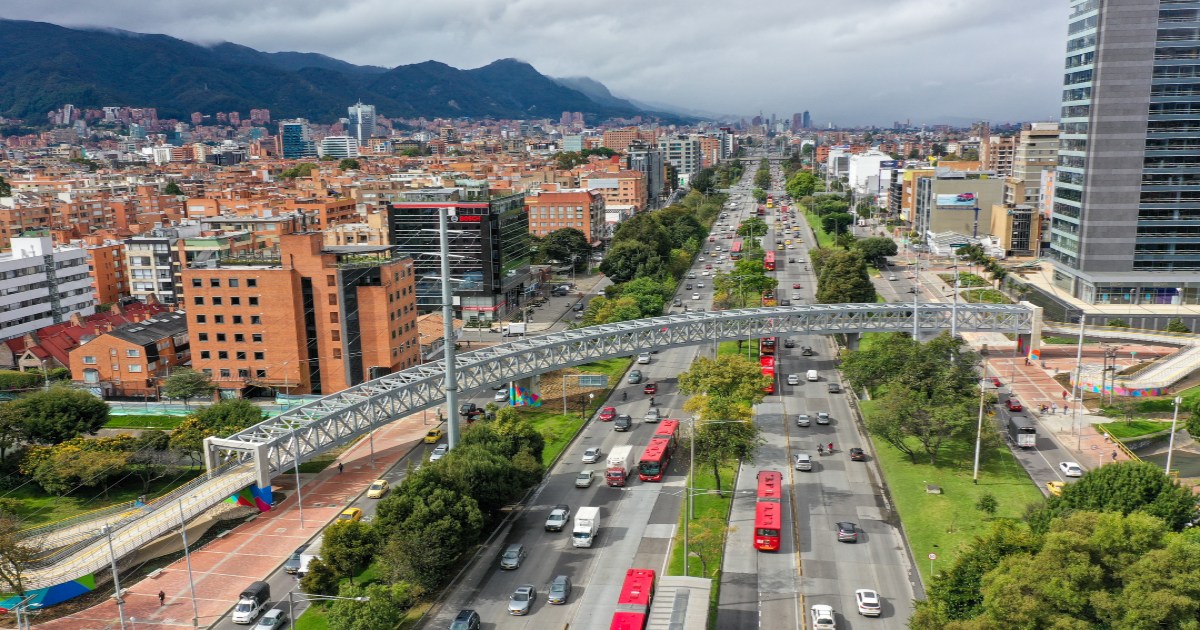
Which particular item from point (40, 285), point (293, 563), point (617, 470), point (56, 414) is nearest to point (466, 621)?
point (293, 563)

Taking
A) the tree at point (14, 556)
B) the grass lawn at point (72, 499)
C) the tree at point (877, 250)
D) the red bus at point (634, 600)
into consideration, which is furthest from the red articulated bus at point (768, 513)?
the tree at point (877, 250)

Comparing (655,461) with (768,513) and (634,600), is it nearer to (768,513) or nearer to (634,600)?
(768,513)

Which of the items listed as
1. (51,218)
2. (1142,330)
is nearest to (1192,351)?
(1142,330)

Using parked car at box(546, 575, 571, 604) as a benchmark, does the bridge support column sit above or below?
above

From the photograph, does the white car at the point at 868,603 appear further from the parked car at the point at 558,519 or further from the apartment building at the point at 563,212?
the apartment building at the point at 563,212

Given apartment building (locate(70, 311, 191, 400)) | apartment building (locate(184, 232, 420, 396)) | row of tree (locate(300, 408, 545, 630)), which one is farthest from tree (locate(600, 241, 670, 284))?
row of tree (locate(300, 408, 545, 630))

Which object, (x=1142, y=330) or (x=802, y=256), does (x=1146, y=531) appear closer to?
(x=1142, y=330)

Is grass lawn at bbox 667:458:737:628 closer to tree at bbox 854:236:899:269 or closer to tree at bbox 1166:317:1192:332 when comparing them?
tree at bbox 1166:317:1192:332
